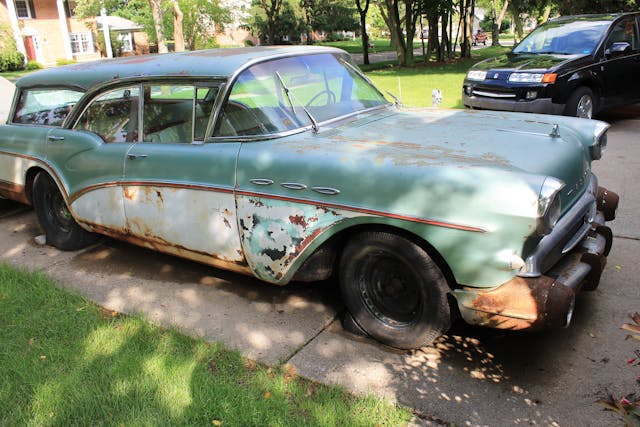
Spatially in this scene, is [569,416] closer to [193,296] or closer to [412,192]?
[412,192]

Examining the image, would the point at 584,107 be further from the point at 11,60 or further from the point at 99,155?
the point at 11,60

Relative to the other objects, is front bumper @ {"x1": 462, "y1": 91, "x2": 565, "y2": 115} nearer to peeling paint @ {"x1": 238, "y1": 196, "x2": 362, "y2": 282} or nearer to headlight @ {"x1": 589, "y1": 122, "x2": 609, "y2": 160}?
headlight @ {"x1": 589, "y1": 122, "x2": 609, "y2": 160}

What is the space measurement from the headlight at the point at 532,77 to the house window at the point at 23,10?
131 feet

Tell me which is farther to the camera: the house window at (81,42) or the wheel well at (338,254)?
the house window at (81,42)

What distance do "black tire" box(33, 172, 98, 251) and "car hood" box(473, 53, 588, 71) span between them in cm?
→ 650

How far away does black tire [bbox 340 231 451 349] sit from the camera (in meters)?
2.98

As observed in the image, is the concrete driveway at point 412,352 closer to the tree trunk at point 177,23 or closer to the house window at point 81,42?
the tree trunk at point 177,23

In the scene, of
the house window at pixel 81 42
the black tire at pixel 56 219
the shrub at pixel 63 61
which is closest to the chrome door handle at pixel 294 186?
the black tire at pixel 56 219

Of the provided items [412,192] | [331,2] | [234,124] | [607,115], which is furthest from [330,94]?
[331,2]

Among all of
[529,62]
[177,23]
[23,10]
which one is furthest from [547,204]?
[23,10]

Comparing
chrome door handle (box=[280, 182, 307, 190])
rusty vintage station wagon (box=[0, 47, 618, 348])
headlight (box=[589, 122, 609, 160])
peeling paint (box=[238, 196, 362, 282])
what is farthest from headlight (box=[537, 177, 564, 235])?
chrome door handle (box=[280, 182, 307, 190])

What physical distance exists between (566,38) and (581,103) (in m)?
1.33

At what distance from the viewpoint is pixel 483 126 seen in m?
3.71

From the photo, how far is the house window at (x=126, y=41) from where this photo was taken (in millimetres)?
46156
